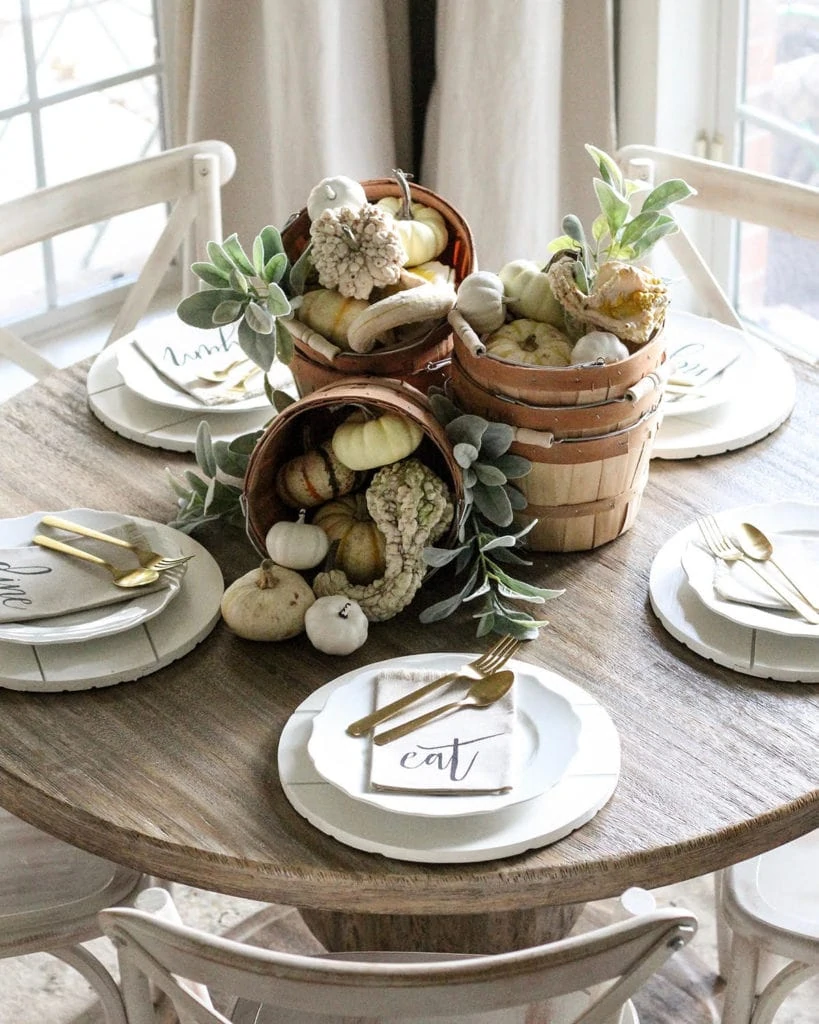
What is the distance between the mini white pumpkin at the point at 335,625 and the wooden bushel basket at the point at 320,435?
131 mm

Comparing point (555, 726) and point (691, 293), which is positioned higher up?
point (555, 726)

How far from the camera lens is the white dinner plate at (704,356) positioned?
1.55 meters

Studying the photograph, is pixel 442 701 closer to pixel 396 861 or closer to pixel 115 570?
pixel 396 861

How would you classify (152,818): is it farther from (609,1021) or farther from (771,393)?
(771,393)

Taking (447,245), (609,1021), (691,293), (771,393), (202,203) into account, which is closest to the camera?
(609,1021)

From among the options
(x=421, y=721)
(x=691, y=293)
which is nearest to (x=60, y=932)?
(x=421, y=721)

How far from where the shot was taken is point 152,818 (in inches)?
40.6

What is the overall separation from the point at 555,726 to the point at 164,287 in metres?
2.08

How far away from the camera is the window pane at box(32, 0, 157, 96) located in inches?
101

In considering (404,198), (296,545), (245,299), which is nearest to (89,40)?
(404,198)

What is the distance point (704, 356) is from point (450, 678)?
0.69 metres

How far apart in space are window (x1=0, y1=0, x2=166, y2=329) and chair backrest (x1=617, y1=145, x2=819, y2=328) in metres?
1.18

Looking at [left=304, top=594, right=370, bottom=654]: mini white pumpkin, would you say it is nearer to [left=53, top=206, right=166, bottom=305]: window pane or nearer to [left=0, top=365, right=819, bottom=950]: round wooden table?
[left=0, top=365, right=819, bottom=950]: round wooden table

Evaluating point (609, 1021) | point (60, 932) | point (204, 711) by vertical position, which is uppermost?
point (204, 711)
